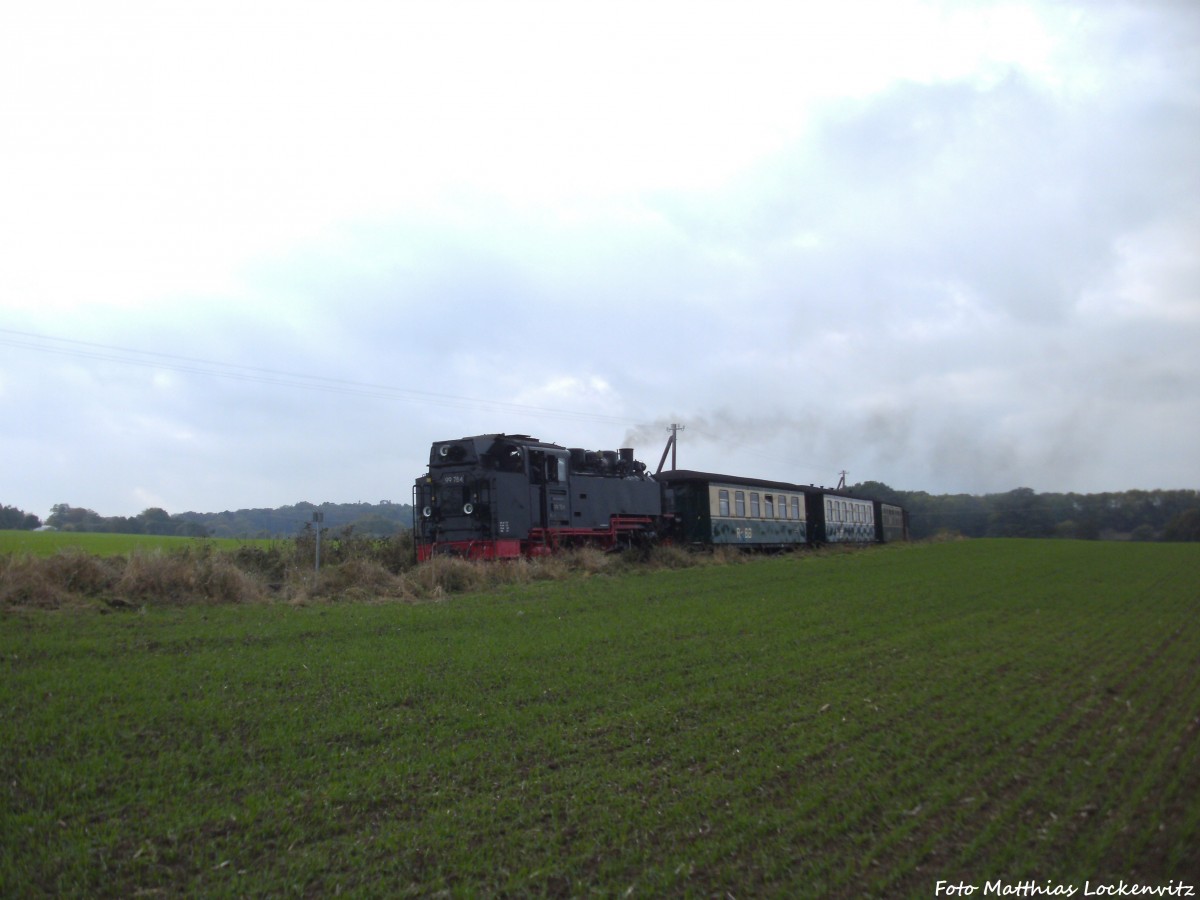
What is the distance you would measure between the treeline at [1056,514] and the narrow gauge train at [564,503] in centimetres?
2531

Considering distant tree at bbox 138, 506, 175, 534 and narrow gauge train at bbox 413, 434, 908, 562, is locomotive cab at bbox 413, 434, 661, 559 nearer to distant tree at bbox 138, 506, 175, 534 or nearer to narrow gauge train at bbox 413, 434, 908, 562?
narrow gauge train at bbox 413, 434, 908, 562

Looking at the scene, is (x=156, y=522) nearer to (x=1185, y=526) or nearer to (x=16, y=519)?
(x=16, y=519)

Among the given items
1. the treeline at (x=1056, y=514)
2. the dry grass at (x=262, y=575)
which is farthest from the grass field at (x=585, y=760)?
the treeline at (x=1056, y=514)

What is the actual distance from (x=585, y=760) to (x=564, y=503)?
18256 mm

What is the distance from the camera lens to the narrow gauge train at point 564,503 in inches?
849

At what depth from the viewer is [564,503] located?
79.1 feet

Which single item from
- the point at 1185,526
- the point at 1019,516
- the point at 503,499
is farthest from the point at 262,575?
the point at 1019,516

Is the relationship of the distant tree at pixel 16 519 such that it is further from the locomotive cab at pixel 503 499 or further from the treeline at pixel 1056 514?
the treeline at pixel 1056 514

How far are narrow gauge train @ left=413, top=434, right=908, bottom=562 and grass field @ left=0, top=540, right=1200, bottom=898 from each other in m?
9.99

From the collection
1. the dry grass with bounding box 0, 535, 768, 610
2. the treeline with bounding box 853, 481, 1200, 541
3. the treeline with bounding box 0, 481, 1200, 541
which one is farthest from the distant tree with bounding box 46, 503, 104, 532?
the treeline with bounding box 853, 481, 1200, 541

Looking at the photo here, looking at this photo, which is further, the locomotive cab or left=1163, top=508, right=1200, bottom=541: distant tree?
left=1163, top=508, right=1200, bottom=541: distant tree

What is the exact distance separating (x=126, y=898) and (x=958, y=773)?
5.12m

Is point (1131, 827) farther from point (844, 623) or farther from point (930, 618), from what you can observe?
point (930, 618)

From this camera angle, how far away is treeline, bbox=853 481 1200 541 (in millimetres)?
47938
